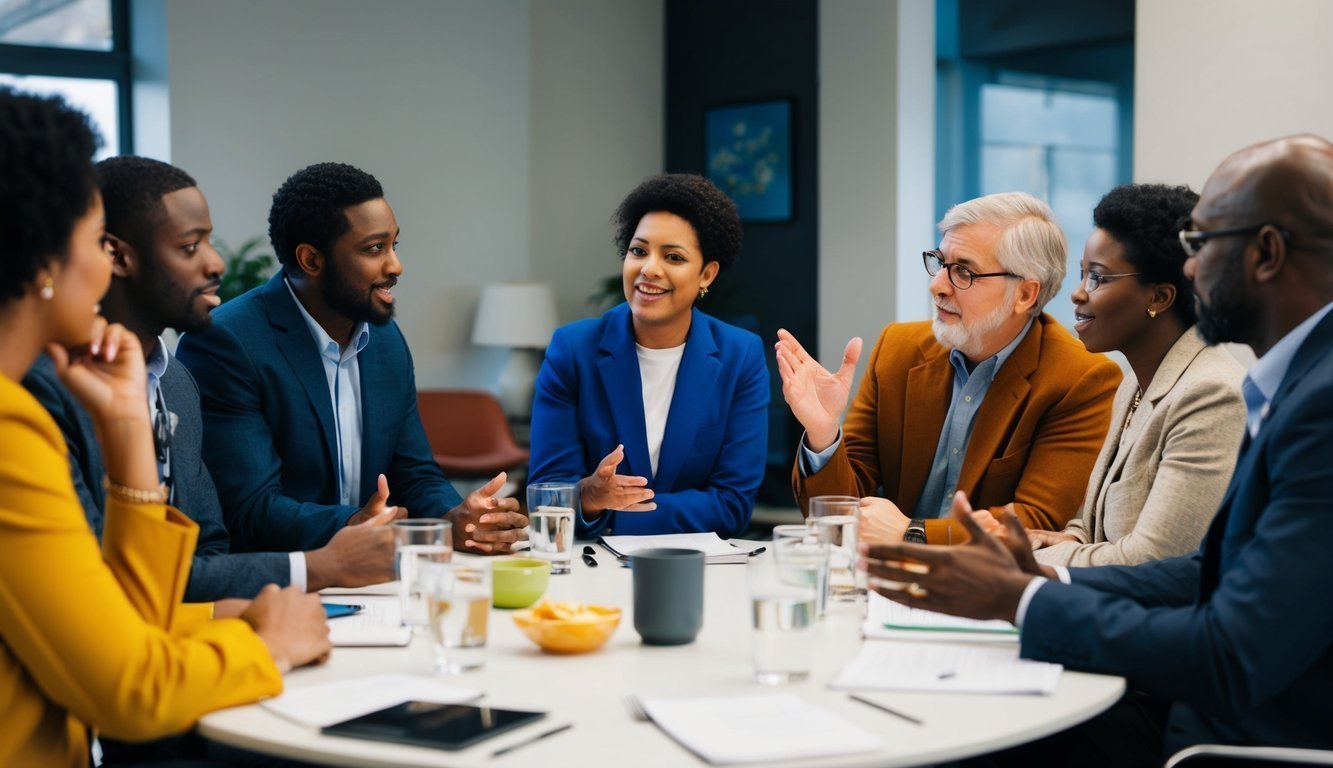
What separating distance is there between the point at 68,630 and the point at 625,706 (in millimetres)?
634

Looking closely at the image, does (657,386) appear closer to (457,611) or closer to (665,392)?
(665,392)

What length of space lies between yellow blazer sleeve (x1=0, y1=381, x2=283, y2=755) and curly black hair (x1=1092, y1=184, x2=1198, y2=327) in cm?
184

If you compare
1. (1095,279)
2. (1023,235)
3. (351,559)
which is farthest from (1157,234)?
(351,559)

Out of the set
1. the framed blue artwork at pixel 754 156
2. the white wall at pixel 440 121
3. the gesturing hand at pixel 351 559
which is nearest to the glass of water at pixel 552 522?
the gesturing hand at pixel 351 559

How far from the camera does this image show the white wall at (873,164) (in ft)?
20.5

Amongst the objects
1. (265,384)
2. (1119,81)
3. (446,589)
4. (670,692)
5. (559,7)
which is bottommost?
(670,692)

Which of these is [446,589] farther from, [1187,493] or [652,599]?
[1187,493]

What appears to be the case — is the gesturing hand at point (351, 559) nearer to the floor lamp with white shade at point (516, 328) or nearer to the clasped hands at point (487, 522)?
the clasped hands at point (487, 522)

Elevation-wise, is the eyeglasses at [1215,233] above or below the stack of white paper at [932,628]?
above

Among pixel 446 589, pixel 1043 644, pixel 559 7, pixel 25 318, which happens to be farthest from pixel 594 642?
pixel 559 7

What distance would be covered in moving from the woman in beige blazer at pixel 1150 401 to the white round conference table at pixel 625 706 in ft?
2.12

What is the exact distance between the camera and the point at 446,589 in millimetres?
1659

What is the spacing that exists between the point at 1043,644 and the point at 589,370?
162cm

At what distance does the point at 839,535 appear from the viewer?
2084mm
